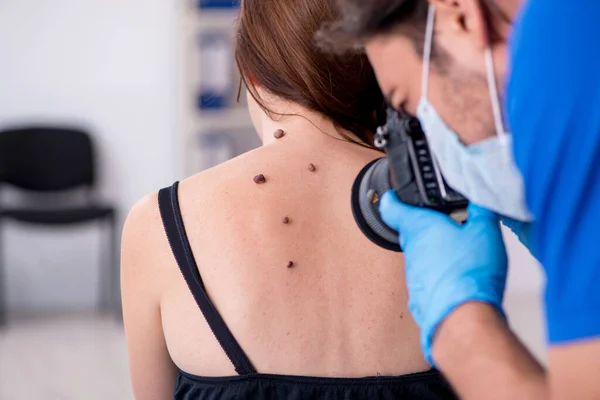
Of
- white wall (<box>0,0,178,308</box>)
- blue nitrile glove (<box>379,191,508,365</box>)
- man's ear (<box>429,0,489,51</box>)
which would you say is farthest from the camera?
white wall (<box>0,0,178,308</box>)

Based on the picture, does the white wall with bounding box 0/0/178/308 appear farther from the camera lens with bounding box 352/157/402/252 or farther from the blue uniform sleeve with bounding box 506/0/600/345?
the blue uniform sleeve with bounding box 506/0/600/345

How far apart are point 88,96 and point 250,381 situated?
3551 mm

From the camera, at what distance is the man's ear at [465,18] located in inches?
30.2

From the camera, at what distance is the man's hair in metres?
0.83

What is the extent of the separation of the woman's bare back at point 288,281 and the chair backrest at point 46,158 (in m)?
3.25

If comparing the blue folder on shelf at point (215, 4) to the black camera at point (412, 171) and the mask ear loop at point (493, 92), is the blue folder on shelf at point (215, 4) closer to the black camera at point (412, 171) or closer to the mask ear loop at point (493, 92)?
the black camera at point (412, 171)

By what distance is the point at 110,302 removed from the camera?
14.5ft

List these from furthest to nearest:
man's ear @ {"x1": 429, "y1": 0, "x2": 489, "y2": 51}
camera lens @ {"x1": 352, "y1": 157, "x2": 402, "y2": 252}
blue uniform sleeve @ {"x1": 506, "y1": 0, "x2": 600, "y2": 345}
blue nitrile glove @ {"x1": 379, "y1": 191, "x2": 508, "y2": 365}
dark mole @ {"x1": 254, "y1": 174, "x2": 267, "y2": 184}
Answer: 1. dark mole @ {"x1": 254, "y1": 174, "x2": 267, "y2": 184}
2. camera lens @ {"x1": 352, "y1": 157, "x2": 402, "y2": 252}
3. blue nitrile glove @ {"x1": 379, "y1": 191, "x2": 508, "y2": 365}
4. man's ear @ {"x1": 429, "y1": 0, "x2": 489, "y2": 51}
5. blue uniform sleeve @ {"x1": 506, "y1": 0, "x2": 600, "y2": 345}

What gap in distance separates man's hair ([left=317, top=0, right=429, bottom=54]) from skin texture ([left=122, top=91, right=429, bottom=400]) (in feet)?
1.26

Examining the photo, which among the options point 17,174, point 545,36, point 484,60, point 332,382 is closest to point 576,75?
point 545,36

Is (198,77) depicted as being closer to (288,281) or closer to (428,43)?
(288,281)

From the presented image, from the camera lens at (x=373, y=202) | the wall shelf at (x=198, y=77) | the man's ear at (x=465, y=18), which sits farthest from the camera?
the wall shelf at (x=198, y=77)

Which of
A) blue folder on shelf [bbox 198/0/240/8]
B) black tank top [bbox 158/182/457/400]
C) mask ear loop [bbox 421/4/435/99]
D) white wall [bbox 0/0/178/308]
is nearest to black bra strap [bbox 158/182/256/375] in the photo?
black tank top [bbox 158/182/457/400]

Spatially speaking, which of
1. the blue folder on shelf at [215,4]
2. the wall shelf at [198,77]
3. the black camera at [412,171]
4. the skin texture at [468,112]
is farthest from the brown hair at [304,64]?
the blue folder on shelf at [215,4]
